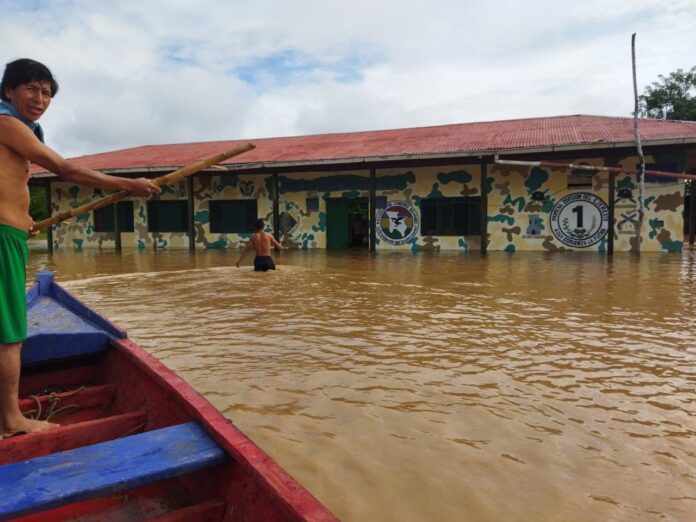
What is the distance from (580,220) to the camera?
13625 mm

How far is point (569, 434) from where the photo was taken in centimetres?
248

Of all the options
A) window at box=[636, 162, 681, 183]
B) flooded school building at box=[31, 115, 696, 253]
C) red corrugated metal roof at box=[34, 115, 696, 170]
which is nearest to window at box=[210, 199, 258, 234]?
flooded school building at box=[31, 115, 696, 253]

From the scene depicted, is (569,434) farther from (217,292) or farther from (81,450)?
(217,292)

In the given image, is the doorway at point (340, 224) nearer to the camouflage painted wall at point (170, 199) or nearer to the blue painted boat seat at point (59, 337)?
the camouflage painted wall at point (170, 199)

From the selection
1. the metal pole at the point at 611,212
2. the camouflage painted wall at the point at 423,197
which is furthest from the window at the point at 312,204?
the metal pole at the point at 611,212

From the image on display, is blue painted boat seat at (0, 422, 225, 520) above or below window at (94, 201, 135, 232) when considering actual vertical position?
below

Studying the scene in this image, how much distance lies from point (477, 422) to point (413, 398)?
447 mm

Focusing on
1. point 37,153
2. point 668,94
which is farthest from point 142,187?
point 668,94

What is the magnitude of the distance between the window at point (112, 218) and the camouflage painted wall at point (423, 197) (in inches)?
8.9

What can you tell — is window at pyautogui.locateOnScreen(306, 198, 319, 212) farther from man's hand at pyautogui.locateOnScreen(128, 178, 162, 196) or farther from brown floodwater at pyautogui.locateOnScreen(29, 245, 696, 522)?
man's hand at pyautogui.locateOnScreen(128, 178, 162, 196)

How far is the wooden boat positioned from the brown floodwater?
20.0 inches

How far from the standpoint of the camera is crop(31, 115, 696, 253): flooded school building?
499 inches

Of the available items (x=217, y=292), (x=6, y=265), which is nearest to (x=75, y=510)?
(x=6, y=265)

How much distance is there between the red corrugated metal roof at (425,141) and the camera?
39.7 feet
